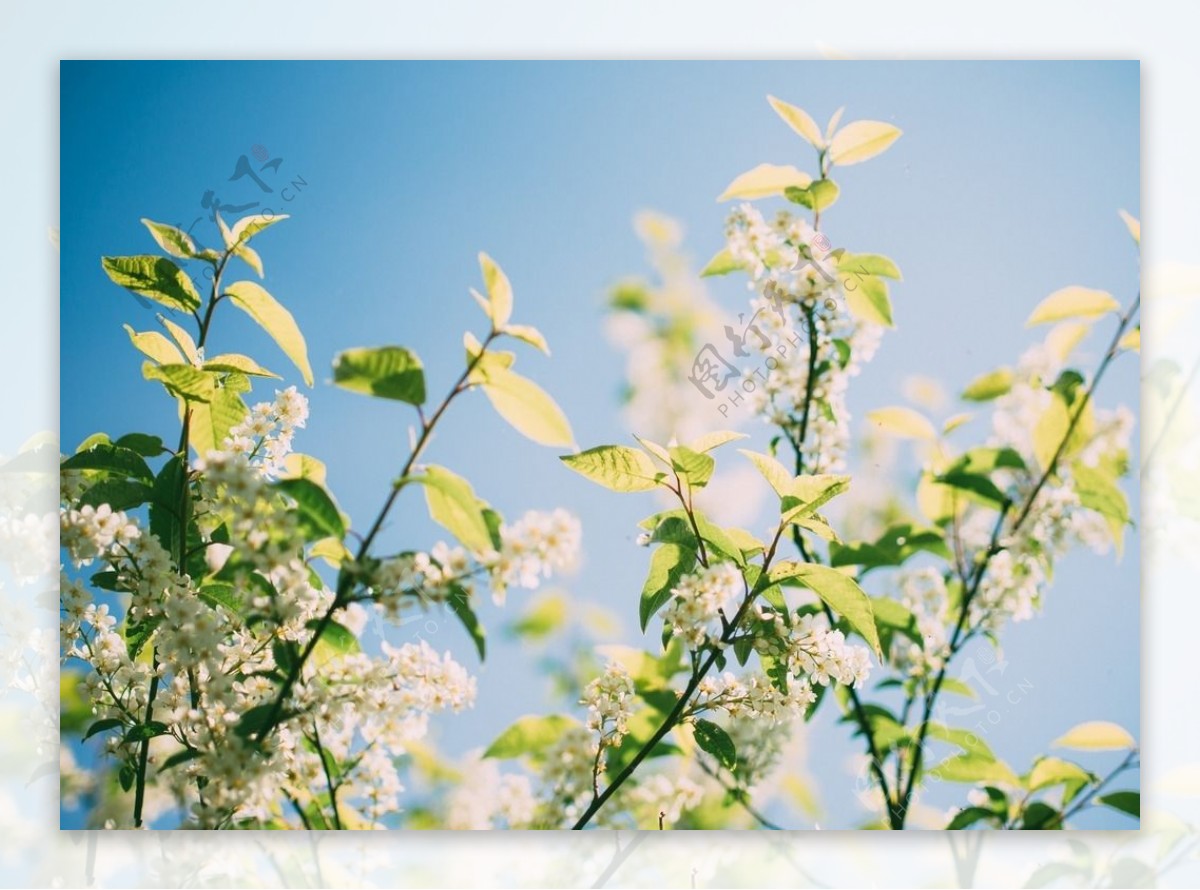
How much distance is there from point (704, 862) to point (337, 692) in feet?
1.99

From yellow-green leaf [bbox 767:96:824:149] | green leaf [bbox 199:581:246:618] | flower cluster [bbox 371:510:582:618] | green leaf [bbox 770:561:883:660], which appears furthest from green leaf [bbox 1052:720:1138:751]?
green leaf [bbox 199:581:246:618]

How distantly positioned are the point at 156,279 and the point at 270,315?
0.50 ft

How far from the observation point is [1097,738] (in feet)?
5.23

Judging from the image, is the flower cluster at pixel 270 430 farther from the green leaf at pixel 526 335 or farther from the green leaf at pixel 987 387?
the green leaf at pixel 987 387

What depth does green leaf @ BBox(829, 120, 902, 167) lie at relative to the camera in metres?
1.59

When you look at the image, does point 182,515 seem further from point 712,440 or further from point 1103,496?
point 1103,496

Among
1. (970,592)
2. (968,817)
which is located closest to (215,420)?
(970,592)

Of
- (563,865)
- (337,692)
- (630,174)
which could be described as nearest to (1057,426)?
(630,174)

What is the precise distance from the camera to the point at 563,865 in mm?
1609

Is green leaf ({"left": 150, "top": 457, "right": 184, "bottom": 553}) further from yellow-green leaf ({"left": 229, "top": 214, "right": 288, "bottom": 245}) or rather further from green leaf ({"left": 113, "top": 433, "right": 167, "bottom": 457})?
yellow-green leaf ({"left": 229, "top": 214, "right": 288, "bottom": 245})

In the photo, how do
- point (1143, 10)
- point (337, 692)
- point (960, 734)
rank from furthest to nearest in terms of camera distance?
point (1143, 10)
point (960, 734)
point (337, 692)

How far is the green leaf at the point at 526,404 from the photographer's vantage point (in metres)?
1.36

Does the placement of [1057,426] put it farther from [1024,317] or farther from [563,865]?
[563,865]

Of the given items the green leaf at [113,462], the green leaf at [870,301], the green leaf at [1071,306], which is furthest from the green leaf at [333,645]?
the green leaf at [1071,306]
